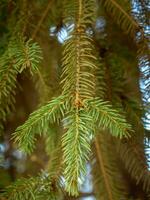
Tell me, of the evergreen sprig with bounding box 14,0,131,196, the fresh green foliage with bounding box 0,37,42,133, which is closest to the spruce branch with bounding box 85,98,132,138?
the evergreen sprig with bounding box 14,0,131,196

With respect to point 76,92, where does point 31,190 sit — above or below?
below

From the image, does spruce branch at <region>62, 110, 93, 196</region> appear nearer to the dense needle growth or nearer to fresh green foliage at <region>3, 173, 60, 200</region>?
the dense needle growth

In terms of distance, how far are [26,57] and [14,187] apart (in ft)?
0.99

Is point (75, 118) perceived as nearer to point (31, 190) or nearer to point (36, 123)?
point (36, 123)

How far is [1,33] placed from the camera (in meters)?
1.19

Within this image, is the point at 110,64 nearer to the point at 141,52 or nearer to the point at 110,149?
the point at 141,52

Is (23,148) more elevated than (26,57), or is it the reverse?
(26,57)

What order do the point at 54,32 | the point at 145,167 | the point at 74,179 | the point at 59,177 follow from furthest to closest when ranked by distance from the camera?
1. the point at 54,32
2. the point at 145,167
3. the point at 59,177
4. the point at 74,179

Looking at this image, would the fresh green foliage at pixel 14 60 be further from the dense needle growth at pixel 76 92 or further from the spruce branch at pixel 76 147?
the spruce branch at pixel 76 147

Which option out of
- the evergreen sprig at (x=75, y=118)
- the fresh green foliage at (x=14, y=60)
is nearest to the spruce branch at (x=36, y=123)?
the evergreen sprig at (x=75, y=118)

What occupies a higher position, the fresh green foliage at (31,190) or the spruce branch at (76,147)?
the spruce branch at (76,147)

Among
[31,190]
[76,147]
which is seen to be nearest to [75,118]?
[76,147]

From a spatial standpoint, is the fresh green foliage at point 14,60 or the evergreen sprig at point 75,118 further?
the fresh green foliage at point 14,60

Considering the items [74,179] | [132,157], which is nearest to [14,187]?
[74,179]
